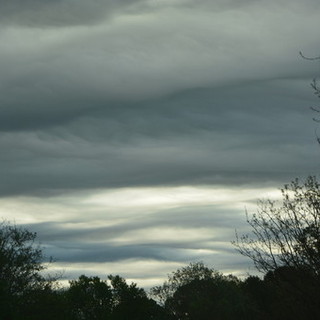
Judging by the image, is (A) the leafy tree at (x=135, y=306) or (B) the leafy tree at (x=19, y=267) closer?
(B) the leafy tree at (x=19, y=267)

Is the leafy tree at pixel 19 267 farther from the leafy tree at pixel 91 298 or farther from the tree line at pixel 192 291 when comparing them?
the leafy tree at pixel 91 298

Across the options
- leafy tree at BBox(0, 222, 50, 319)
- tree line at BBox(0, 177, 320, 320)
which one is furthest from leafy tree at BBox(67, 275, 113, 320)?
leafy tree at BBox(0, 222, 50, 319)

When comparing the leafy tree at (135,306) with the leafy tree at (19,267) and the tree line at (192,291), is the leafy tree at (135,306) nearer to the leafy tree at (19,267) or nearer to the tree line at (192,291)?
the tree line at (192,291)

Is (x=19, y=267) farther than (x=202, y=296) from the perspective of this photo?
No

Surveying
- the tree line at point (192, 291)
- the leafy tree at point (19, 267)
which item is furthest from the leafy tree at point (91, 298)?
the leafy tree at point (19, 267)

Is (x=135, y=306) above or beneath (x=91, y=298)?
beneath

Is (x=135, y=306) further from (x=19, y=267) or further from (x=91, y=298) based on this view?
(x=19, y=267)

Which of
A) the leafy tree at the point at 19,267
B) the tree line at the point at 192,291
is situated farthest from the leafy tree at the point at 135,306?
the leafy tree at the point at 19,267

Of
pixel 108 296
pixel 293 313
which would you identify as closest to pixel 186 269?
pixel 108 296

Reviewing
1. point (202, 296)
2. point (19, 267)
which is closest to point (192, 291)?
point (202, 296)

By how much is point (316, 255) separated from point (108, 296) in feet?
477

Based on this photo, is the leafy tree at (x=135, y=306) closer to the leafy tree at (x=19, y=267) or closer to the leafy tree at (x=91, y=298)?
the leafy tree at (x=91, y=298)

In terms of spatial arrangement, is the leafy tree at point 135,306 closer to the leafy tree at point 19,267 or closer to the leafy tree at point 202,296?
the leafy tree at point 202,296

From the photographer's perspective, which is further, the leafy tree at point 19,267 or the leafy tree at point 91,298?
the leafy tree at point 91,298
